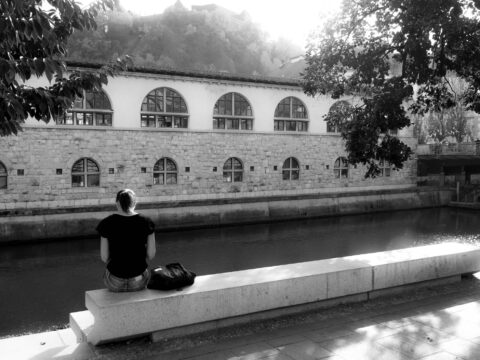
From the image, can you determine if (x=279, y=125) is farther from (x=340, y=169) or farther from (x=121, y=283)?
(x=121, y=283)

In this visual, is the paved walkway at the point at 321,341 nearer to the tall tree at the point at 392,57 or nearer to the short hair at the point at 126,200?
the short hair at the point at 126,200

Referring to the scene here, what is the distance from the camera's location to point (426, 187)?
29.8m

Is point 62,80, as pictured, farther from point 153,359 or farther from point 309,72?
point 309,72

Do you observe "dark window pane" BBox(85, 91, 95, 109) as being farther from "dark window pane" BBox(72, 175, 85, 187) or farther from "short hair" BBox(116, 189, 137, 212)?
"short hair" BBox(116, 189, 137, 212)

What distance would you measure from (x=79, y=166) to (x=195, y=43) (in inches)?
2223

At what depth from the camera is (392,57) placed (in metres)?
12.0

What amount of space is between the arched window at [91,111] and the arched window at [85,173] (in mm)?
1746

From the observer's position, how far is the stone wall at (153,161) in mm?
18344

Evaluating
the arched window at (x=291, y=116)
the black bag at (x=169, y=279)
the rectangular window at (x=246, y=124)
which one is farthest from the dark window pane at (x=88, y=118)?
the black bag at (x=169, y=279)

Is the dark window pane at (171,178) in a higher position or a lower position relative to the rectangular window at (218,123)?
lower

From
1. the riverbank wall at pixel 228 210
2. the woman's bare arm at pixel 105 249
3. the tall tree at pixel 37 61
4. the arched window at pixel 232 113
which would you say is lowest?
the riverbank wall at pixel 228 210

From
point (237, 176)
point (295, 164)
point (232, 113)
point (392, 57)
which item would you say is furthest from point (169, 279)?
point (295, 164)

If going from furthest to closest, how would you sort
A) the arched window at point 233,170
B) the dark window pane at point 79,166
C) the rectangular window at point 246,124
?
the rectangular window at point 246,124 → the arched window at point 233,170 → the dark window pane at point 79,166

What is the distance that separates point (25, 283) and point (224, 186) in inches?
486
